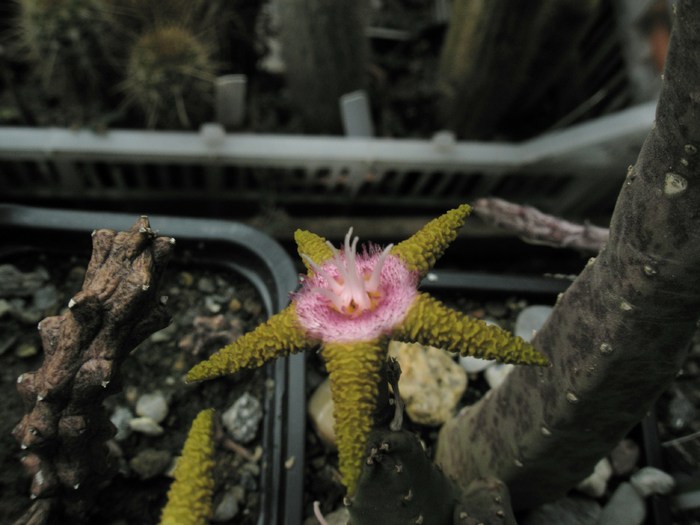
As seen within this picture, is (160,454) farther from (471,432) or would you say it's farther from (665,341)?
(665,341)

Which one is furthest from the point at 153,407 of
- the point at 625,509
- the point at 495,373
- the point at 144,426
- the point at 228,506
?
the point at 625,509

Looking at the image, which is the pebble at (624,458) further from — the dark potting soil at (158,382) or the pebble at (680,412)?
the dark potting soil at (158,382)

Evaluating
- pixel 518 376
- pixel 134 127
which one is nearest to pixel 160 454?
pixel 518 376

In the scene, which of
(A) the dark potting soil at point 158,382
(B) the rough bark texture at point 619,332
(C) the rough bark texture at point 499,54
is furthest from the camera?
(C) the rough bark texture at point 499,54

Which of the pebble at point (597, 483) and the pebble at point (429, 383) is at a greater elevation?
the pebble at point (429, 383)

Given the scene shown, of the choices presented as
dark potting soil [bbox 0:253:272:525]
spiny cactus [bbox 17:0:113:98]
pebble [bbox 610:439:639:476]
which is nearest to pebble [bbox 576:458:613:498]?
pebble [bbox 610:439:639:476]

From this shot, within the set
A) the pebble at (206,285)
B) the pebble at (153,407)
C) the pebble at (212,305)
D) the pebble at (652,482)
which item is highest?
the pebble at (206,285)

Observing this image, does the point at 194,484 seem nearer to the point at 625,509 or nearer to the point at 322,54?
the point at 625,509

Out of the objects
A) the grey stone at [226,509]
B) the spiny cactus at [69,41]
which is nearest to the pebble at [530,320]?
the grey stone at [226,509]
